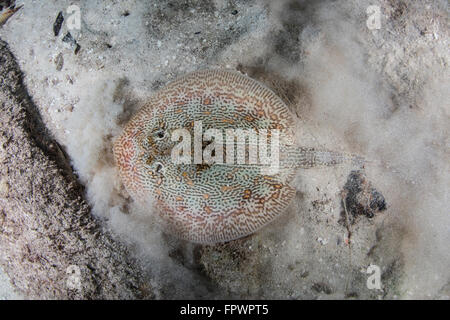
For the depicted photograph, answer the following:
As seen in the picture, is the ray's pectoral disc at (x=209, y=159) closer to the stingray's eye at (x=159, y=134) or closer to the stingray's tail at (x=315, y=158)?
the stingray's eye at (x=159, y=134)

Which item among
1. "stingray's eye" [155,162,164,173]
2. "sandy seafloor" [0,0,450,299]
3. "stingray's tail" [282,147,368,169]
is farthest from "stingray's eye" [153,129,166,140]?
"stingray's tail" [282,147,368,169]

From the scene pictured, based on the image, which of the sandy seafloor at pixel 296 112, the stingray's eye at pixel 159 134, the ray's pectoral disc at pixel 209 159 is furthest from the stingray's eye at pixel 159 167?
the sandy seafloor at pixel 296 112

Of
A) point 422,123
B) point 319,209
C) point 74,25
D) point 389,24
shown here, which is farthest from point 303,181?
point 74,25

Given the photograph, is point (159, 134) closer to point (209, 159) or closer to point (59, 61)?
point (209, 159)

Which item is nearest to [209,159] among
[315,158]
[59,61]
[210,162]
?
[210,162]

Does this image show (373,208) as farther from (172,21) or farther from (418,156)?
(172,21)

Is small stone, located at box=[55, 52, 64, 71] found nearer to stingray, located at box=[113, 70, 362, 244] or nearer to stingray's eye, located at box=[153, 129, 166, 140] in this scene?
stingray, located at box=[113, 70, 362, 244]
